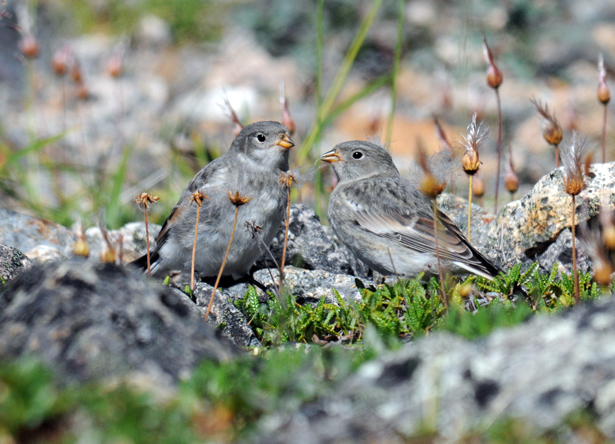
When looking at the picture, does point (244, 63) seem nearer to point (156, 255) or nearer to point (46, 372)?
point (156, 255)

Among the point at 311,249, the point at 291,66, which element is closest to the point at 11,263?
the point at 311,249

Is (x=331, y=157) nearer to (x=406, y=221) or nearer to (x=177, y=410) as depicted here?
(x=406, y=221)

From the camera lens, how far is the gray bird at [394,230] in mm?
4703

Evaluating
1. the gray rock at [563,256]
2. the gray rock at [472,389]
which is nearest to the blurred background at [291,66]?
the gray rock at [563,256]

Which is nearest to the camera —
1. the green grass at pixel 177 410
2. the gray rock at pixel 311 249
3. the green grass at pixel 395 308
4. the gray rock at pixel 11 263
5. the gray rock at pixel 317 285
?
the green grass at pixel 177 410

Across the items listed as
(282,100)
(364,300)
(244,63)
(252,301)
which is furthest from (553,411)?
(244,63)

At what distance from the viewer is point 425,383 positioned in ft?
7.38

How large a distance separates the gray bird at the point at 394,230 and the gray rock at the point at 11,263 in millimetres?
2088

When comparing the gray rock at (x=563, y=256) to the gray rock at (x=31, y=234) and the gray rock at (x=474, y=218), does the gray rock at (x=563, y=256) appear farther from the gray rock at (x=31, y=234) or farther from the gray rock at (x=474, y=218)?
the gray rock at (x=31, y=234)

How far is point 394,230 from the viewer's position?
5.13 meters

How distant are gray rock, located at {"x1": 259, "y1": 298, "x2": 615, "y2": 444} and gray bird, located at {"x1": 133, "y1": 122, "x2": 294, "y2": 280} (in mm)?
2646

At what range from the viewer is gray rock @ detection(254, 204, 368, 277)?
522 centimetres

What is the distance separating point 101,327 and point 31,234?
3.32 meters

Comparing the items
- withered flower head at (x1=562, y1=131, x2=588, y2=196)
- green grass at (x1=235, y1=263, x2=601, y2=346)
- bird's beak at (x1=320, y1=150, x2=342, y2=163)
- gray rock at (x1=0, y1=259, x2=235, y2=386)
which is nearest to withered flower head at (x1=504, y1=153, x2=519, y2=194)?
green grass at (x1=235, y1=263, x2=601, y2=346)
